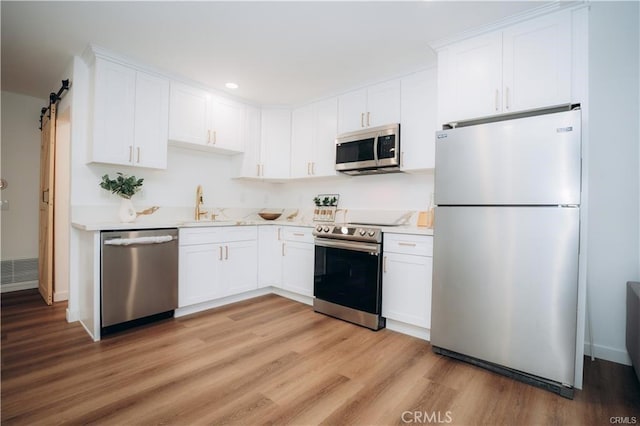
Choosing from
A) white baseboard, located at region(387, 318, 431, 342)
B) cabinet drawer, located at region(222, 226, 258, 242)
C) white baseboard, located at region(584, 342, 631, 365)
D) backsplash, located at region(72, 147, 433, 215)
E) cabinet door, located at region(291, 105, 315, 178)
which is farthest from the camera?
cabinet door, located at region(291, 105, 315, 178)

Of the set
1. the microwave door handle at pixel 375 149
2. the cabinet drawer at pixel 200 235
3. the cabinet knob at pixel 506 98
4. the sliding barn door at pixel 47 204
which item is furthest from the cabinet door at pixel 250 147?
the cabinet knob at pixel 506 98

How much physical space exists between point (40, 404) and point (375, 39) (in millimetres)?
3306

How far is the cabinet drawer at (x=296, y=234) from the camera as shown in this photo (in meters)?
3.57

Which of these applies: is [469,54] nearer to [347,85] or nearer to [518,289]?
[347,85]

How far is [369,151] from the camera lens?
10.8ft

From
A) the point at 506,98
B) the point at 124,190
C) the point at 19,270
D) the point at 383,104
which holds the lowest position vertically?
the point at 19,270

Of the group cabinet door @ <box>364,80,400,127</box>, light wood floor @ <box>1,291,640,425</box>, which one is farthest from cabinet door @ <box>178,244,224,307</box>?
cabinet door @ <box>364,80,400,127</box>

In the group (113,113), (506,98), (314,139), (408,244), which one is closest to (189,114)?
(113,113)

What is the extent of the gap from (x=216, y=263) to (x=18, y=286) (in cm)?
287

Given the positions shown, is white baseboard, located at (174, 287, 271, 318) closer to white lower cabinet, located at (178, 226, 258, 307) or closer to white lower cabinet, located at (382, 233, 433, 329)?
white lower cabinet, located at (178, 226, 258, 307)

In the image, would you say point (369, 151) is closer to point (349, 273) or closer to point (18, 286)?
point (349, 273)

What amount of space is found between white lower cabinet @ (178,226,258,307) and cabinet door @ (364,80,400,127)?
6.20 ft

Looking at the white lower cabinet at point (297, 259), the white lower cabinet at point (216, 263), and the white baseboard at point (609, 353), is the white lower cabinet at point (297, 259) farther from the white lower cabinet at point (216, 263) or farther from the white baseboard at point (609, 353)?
the white baseboard at point (609, 353)

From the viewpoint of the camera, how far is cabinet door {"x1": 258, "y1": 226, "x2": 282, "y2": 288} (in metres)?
3.83
